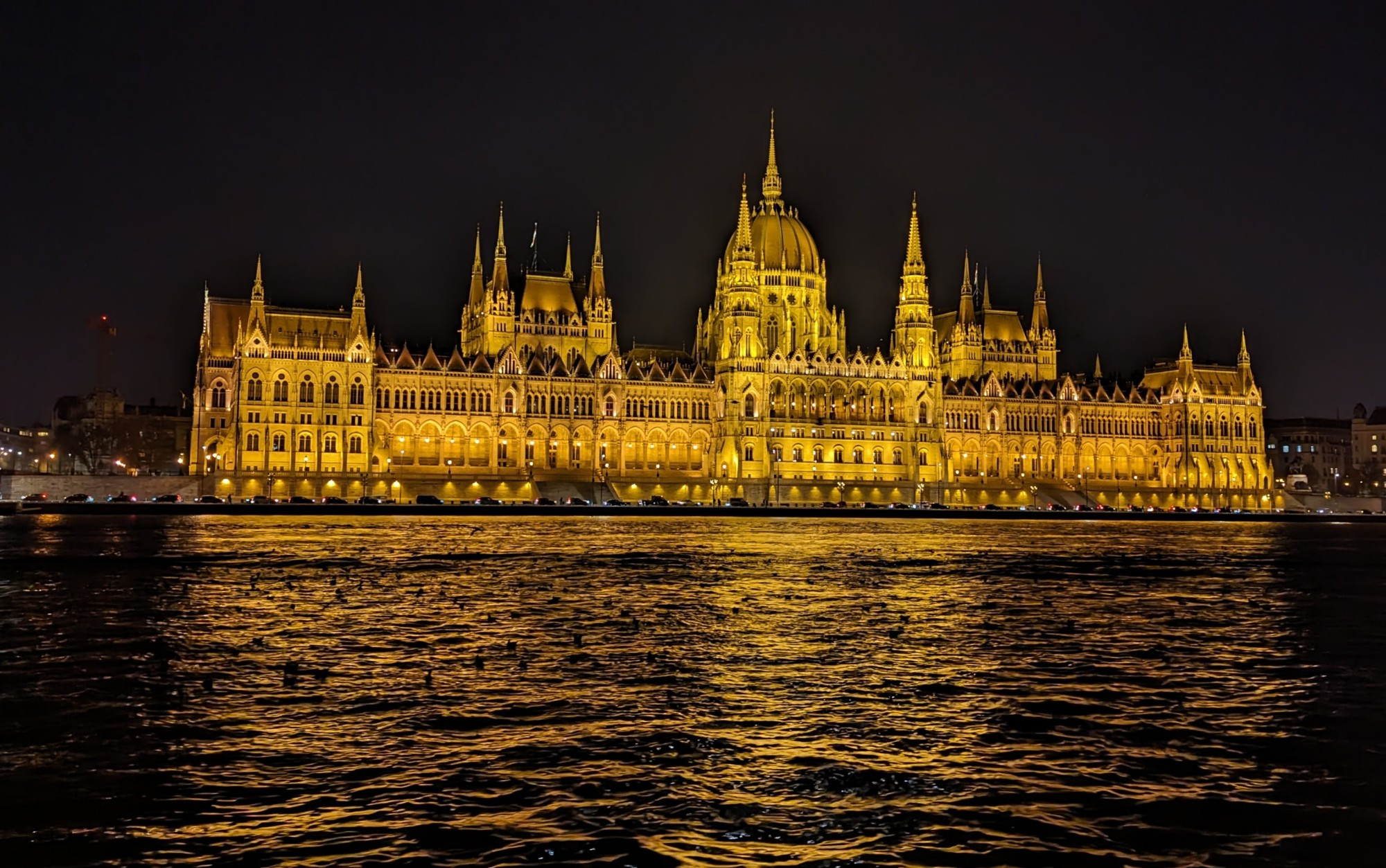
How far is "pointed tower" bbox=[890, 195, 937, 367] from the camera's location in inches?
6156

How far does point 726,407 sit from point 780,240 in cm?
2719

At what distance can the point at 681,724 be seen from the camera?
1889 cm

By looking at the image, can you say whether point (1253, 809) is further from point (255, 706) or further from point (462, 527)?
point (462, 527)

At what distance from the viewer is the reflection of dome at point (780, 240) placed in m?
158

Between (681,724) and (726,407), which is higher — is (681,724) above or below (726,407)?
below

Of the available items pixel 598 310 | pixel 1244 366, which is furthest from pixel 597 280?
pixel 1244 366

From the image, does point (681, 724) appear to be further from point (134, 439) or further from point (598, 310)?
point (134, 439)

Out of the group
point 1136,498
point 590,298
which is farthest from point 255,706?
point 1136,498

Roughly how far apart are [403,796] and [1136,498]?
515 feet

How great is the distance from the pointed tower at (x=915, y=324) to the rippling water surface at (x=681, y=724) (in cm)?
11619

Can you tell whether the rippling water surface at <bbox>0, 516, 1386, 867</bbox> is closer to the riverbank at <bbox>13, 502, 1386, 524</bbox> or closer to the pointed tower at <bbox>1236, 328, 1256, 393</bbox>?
the riverbank at <bbox>13, 502, 1386, 524</bbox>

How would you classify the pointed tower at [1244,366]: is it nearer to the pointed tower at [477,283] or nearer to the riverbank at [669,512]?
the riverbank at [669,512]

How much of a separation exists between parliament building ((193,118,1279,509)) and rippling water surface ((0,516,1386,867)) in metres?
88.1

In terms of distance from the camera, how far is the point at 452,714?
19328mm
